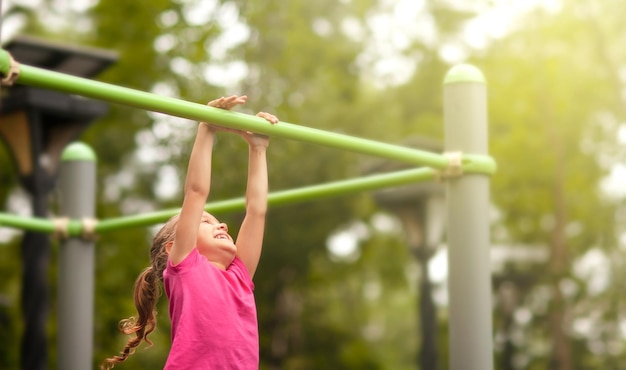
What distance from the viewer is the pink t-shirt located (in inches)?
86.6

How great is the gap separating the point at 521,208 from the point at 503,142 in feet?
3.30

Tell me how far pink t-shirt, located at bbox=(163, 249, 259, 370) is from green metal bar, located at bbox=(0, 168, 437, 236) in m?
0.84

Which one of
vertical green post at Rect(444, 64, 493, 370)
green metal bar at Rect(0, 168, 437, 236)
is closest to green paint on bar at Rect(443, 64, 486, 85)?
vertical green post at Rect(444, 64, 493, 370)

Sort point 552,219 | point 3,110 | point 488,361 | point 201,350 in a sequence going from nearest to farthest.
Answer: point 201,350 < point 488,361 < point 3,110 < point 552,219

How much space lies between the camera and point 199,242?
2.36 metres

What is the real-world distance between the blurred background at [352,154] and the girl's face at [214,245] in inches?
254

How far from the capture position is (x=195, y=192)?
221 centimetres

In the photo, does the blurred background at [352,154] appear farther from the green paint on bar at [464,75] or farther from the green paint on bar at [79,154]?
the green paint on bar at [464,75]

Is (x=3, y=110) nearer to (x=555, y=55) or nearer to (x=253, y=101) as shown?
(x=253, y=101)

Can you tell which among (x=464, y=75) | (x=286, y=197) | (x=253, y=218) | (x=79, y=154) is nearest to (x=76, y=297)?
(x=79, y=154)

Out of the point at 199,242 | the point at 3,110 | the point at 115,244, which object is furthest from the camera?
the point at 115,244

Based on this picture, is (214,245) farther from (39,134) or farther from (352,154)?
(352,154)

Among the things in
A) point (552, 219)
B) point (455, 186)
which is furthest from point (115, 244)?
point (455, 186)

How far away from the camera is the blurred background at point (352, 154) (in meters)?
9.76
